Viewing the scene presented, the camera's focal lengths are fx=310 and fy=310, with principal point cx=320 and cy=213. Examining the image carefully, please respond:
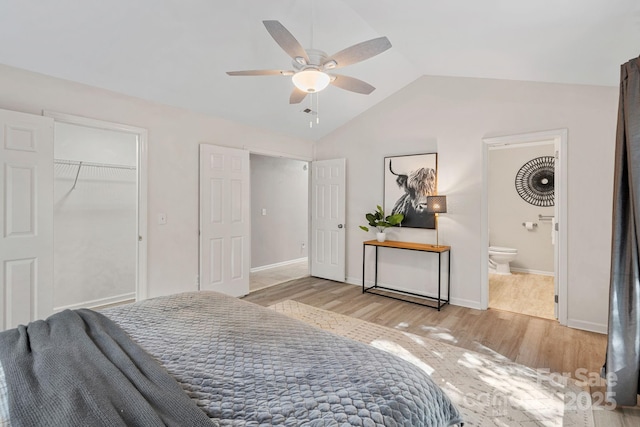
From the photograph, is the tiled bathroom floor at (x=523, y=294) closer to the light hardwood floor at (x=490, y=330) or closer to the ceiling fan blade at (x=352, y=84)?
the light hardwood floor at (x=490, y=330)

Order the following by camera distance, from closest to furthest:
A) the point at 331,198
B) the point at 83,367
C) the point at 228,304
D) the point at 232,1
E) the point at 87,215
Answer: the point at 83,367
the point at 228,304
the point at 232,1
the point at 87,215
the point at 331,198

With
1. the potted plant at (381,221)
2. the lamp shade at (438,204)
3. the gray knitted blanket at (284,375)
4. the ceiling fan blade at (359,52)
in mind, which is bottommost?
the gray knitted blanket at (284,375)

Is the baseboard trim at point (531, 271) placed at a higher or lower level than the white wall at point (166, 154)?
lower

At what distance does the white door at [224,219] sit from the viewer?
3865mm

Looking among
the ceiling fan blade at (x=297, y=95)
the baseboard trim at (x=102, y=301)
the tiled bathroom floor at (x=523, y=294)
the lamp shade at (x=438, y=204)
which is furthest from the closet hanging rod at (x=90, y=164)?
the tiled bathroom floor at (x=523, y=294)

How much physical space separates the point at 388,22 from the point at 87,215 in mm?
4010

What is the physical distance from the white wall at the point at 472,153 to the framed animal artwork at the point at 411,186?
11cm

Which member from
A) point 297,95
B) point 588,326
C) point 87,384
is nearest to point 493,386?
point 588,326

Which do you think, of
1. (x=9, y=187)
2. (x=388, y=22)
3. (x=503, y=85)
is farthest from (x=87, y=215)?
(x=503, y=85)

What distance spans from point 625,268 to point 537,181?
4.00 metres

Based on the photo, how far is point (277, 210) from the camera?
6.46 meters

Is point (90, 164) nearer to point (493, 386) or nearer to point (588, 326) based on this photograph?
point (493, 386)

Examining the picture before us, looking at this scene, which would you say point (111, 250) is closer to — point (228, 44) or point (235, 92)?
point (235, 92)

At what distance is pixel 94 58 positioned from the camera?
2662mm
